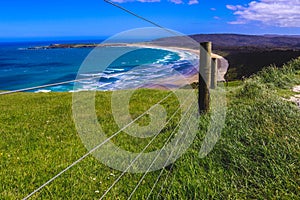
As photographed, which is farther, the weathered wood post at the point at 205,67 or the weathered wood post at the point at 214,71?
the weathered wood post at the point at 214,71

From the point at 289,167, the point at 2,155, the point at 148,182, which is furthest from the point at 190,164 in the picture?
the point at 2,155

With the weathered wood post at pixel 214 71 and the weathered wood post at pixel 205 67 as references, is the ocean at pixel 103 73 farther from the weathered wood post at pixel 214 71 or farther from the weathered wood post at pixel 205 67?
the weathered wood post at pixel 214 71

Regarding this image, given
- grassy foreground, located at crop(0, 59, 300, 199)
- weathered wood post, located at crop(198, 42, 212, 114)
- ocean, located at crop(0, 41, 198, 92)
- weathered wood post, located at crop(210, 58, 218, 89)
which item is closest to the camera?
grassy foreground, located at crop(0, 59, 300, 199)

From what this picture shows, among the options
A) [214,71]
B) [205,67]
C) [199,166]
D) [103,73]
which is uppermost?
[205,67]

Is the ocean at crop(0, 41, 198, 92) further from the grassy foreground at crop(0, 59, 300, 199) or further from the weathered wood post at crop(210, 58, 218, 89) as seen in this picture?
the grassy foreground at crop(0, 59, 300, 199)

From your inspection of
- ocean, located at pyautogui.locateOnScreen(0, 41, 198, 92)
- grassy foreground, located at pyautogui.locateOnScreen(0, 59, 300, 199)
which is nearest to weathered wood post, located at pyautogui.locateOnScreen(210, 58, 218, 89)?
ocean, located at pyautogui.locateOnScreen(0, 41, 198, 92)

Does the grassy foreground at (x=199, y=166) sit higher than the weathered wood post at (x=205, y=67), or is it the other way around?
the weathered wood post at (x=205, y=67)

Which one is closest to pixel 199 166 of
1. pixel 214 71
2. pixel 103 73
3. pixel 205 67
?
pixel 205 67

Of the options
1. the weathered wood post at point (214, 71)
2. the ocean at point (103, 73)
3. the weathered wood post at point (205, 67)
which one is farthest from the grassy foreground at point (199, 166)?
the ocean at point (103, 73)

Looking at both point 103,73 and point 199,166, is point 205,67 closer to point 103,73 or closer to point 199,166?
point 199,166

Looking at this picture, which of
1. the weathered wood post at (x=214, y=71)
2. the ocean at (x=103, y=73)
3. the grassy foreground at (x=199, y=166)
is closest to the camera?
the grassy foreground at (x=199, y=166)

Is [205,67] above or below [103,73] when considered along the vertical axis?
above

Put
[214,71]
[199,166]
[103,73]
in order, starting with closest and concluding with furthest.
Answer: [199,166]
[214,71]
[103,73]

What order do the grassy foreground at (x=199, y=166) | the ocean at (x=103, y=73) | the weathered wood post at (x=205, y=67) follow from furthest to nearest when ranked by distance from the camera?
the ocean at (x=103, y=73), the weathered wood post at (x=205, y=67), the grassy foreground at (x=199, y=166)
